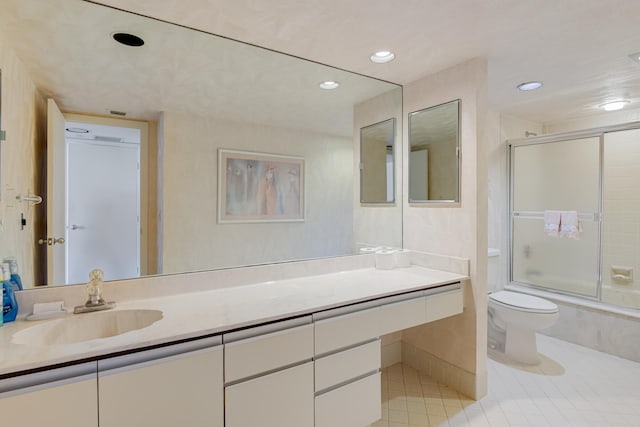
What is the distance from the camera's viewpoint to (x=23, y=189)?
1483 mm

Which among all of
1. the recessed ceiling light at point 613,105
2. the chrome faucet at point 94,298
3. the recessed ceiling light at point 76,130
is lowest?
the chrome faucet at point 94,298

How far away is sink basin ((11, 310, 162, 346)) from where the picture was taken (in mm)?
1286

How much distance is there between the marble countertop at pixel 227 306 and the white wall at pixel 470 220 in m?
0.19

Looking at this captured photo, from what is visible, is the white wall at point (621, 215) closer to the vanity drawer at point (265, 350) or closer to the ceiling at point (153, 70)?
the ceiling at point (153, 70)

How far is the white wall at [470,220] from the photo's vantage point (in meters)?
2.16

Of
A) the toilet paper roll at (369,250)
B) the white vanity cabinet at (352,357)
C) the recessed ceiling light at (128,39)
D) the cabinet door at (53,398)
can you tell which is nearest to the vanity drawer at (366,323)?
the white vanity cabinet at (352,357)

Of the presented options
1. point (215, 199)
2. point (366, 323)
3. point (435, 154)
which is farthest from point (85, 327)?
point (435, 154)

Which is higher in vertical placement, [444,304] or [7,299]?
[7,299]

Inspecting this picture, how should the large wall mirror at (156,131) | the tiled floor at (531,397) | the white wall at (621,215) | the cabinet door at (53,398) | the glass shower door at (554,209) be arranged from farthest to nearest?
the glass shower door at (554,209)
the white wall at (621,215)
the tiled floor at (531,397)
the large wall mirror at (156,131)
the cabinet door at (53,398)

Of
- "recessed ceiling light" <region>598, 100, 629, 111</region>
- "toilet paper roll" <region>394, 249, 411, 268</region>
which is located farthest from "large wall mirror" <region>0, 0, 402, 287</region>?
"recessed ceiling light" <region>598, 100, 629, 111</region>

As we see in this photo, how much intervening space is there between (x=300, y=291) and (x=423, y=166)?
53.0 inches

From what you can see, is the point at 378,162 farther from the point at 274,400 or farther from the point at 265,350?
the point at 274,400

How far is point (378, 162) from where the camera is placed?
2.59m

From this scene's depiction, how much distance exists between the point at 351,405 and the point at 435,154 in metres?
1.73
